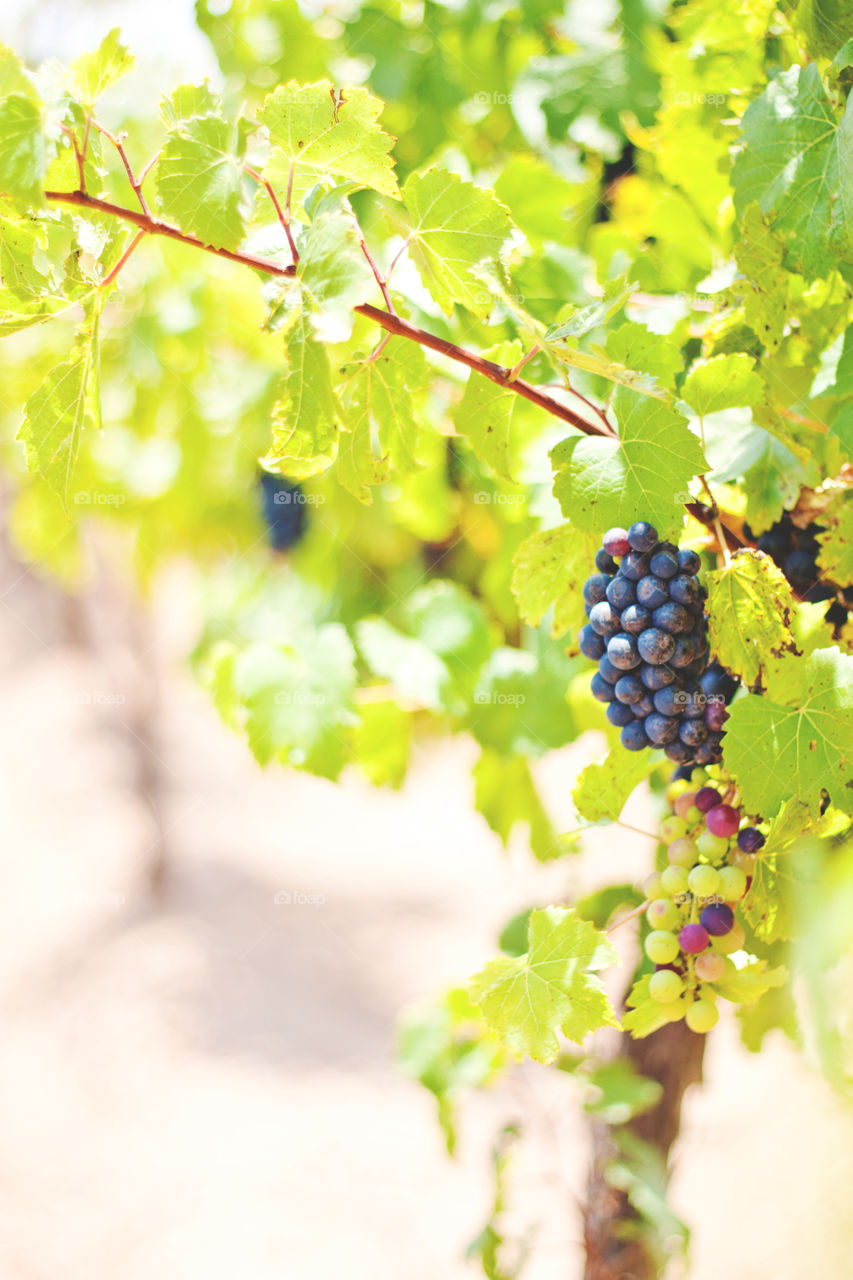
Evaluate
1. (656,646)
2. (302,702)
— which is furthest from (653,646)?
(302,702)

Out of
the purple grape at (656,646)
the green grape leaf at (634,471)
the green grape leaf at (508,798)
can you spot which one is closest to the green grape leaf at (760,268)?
the green grape leaf at (634,471)

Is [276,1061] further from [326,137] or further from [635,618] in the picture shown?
[326,137]

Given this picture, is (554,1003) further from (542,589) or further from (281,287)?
(281,287)

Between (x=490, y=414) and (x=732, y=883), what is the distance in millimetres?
350

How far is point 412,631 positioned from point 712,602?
2.64ft

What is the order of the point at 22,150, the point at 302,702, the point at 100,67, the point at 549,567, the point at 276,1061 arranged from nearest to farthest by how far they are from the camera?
the point at 22,150 < the point at 100,67 < the point at 549,567 < the point at 302,702 < the point at 276,1061

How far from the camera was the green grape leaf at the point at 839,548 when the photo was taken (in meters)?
0.66

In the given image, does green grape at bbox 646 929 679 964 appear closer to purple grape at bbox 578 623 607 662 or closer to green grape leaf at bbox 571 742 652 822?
green grape leaf at bbox 571 742 652 822

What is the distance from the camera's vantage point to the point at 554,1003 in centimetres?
60

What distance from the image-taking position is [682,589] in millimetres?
592

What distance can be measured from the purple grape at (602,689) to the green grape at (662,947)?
16 cm

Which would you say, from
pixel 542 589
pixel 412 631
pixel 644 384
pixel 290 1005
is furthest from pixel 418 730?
pixel 290 1005

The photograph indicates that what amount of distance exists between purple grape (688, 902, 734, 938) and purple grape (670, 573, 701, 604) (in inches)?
8.1

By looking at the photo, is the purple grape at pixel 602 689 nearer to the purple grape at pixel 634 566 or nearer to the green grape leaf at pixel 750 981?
the purple grape at pixel 634 566
